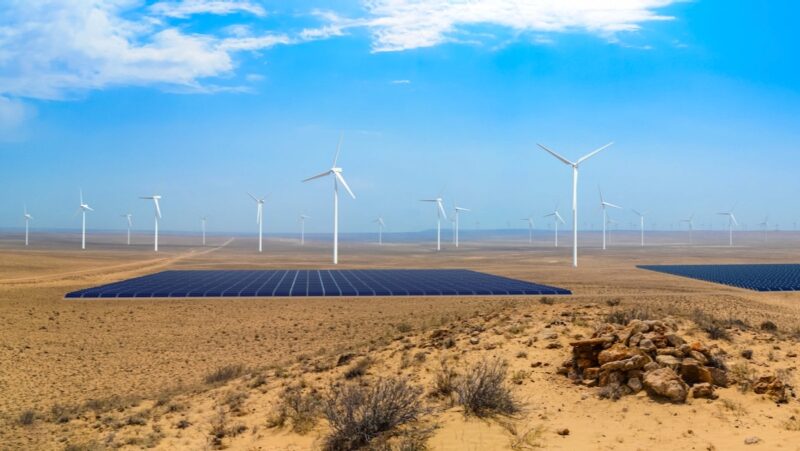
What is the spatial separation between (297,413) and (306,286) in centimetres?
3934

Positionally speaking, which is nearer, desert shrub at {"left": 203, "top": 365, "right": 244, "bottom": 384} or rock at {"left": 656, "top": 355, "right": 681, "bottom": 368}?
rock at {"left": 656, "top": 355, "right": 681, "bottom": 368}

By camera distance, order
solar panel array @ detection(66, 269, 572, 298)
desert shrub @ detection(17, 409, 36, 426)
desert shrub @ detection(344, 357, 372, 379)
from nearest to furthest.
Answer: desert shrub @ detection(17, 409, 36, 426) → desert shrub @ detection(344, 357, 372, 379) → solar panel array @ detection(66, 269, 572, 298)

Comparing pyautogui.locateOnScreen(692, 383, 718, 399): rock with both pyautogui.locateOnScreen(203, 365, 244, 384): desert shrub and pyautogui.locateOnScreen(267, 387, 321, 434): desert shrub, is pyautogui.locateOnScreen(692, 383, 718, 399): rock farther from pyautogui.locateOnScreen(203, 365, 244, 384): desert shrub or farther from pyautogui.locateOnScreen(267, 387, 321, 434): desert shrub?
pyautogui.locateOnScreen(203, 365, 244, 384): desert shrub

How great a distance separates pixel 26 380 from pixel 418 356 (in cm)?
1408

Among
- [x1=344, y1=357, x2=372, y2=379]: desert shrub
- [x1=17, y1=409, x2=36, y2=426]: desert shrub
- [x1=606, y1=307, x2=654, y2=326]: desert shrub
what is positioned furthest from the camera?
[x1=606, y1=307, x2=654, y2=326]: desert shrub

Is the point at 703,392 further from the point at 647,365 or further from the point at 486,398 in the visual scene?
the point at 486,398

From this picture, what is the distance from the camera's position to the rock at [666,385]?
14.2 meters

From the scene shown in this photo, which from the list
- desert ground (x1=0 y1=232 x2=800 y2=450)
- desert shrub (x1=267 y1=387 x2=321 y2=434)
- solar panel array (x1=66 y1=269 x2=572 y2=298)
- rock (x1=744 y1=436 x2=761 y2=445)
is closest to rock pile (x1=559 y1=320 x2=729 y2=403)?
desert ground (x1=0 y1=232 x2=800 y2=450)

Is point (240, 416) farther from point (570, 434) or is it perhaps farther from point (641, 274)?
point (641, 274)

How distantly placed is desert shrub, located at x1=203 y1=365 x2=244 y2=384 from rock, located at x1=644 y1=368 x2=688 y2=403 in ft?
42.0

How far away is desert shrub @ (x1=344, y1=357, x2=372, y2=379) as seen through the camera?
18844mm

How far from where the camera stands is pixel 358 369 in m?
19.2

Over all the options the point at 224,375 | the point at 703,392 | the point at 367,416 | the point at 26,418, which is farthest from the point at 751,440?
the point at 26,418

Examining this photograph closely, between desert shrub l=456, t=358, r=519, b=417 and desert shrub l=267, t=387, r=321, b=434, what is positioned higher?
desert shrub l=456, t=358, r=519, b=417
